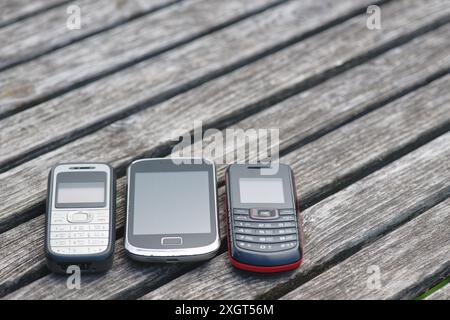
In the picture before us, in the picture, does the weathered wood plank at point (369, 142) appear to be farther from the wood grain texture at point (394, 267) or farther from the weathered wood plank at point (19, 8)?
the weathered wood plank at point (19, 8)

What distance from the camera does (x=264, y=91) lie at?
1872mm

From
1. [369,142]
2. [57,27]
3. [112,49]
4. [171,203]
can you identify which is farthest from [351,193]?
[57,27]

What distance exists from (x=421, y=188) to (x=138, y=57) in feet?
2.98

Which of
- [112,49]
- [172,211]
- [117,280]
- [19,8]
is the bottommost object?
[117,280]

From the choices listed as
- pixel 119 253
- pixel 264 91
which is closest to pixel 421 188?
pixel 264 91

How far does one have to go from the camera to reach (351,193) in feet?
5.35

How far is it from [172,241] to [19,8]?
3.54ft

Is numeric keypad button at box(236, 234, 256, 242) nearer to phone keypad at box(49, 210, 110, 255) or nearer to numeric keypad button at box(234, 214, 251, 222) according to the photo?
numeric keypad button at box(234, 214, 251, 222)

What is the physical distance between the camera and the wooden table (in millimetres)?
1471

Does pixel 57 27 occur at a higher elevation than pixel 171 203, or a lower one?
higher

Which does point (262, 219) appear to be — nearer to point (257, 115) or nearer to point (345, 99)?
point (257, 115)

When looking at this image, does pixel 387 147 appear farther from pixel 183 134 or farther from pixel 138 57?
pixel 138 57

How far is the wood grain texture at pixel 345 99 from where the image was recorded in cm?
167

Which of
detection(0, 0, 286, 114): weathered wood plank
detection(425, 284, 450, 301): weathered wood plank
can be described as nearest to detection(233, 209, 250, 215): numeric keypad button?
detection(425, 284, 450, 301): weathered wood plank
